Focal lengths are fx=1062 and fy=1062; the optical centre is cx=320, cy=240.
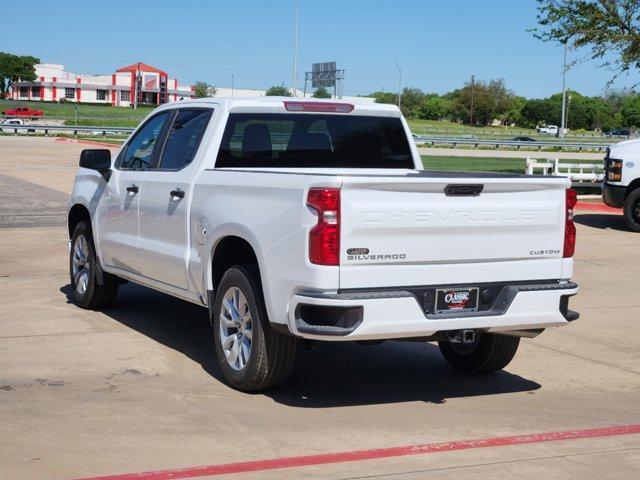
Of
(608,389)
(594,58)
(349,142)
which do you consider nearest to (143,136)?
(349,142)

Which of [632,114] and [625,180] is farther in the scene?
[632,114]

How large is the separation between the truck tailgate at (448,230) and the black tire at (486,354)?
0.91 m

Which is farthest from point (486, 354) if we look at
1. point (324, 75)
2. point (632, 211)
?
point (324, 75)

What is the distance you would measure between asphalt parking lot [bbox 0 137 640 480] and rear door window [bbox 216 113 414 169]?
1533mm

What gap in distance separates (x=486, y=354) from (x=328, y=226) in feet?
7.01

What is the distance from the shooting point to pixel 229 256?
7.30 m

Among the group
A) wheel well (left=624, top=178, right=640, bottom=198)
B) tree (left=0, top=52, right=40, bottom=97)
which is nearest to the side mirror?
wheel well (left=624, top=178, right=640, bottom=198)

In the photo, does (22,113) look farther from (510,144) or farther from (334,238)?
(334,238)

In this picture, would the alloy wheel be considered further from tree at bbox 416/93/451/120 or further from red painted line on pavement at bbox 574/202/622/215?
tree at bbox 416/93/451/120

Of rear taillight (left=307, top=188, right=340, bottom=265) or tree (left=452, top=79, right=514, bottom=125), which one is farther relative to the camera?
→ tree (left=452, top=79, right=514, bottom=125)

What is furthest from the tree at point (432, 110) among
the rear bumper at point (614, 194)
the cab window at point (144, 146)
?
the cab window at point (144, 146)

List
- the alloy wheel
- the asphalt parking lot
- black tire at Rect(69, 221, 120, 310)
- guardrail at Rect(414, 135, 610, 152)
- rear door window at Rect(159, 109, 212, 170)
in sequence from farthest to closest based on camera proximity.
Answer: guardrail at Rect(414, 135, 610, 152) < black tire at Rect(69, 221, 120, 310) < rear door window at Rect(159, 109, 212, 170) < the alloy wheel < the asphalt parking lot

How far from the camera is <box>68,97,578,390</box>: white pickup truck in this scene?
6.19 meters

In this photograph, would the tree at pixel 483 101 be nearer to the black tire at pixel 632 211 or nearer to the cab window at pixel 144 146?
the black tire at pixel 632 211
